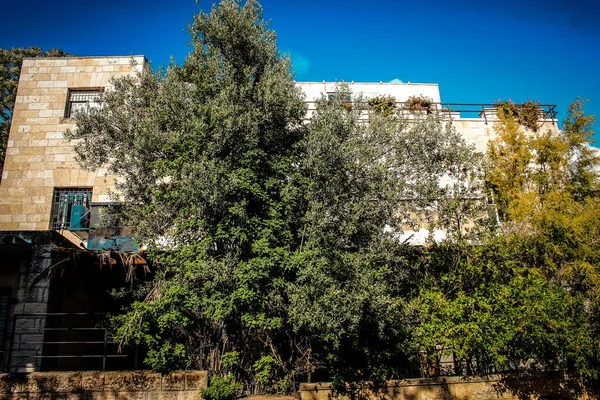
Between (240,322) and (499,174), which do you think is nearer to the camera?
(240,322)

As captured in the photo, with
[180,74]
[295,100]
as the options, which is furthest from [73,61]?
[295,100]

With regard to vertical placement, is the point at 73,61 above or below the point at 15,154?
above

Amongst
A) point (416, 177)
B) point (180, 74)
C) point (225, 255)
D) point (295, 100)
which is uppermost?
point (180, 74)

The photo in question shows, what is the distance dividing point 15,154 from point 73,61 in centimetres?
400

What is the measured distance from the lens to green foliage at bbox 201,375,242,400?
757cm

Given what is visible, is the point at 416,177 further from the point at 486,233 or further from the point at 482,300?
the point at 482,300

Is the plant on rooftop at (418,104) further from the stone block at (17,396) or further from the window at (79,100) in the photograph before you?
the stone block at (17,396)

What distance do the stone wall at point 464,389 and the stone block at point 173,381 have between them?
2299mm

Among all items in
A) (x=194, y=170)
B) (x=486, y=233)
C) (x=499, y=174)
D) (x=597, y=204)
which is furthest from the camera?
(x=499, y=174)

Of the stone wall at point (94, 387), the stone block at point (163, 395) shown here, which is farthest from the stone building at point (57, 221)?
the stone block at point (163, 395)

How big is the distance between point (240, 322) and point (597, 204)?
9256 millimetres

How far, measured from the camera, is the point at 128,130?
36.3ft

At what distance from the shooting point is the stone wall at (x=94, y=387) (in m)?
7.54

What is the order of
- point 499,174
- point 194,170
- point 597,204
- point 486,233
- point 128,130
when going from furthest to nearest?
1. point 499,174
2. point 128,130
3. point 597,204
4. point 486,233
5. point 194,170
